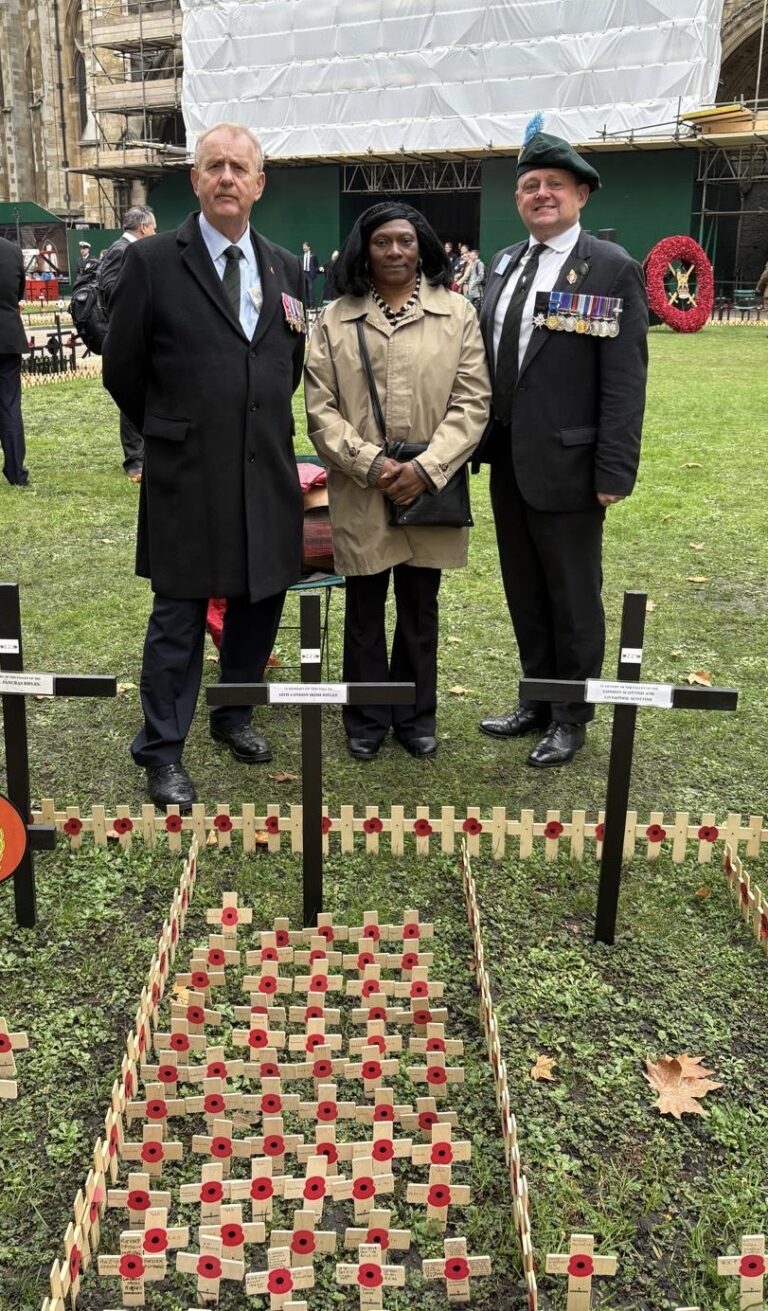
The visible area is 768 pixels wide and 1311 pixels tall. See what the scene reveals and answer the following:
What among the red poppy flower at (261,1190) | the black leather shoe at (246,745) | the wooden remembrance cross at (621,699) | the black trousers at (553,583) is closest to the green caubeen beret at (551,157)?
the black trousers at (553,583)

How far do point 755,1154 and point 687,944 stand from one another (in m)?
0.79

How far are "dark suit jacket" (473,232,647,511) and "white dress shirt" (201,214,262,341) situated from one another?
0.88 m

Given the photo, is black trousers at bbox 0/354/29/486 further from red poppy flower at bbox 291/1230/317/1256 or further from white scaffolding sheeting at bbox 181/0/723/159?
white scaffolding sheeting at bbox 181/0/723/159

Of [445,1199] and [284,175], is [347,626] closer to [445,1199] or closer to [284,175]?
[445,1199]

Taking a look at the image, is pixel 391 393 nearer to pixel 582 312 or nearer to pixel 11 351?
pixel 582 312

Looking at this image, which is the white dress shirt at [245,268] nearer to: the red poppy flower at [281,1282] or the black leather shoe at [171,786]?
the black leather shoe at [171,786]

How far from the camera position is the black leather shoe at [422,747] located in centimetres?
432

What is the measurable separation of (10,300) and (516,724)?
6.02 meters

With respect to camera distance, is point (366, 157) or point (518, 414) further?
point (366, 157)

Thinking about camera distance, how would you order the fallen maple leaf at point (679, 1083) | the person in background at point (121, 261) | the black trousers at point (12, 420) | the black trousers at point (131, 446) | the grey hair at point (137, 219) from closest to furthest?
the fallen maple leaf at point (679, 1083) < the person in background at point (121, 261) < the grey hair at point (137, 219) < the black trousers at point (12, 420) < the black trousers at point (131, 446)

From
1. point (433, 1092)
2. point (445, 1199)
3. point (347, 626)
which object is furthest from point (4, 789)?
point (445, 1199)

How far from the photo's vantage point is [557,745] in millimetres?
4266

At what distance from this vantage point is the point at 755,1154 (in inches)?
A: 95.8

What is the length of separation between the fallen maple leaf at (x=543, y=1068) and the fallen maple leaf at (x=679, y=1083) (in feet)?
0.71
